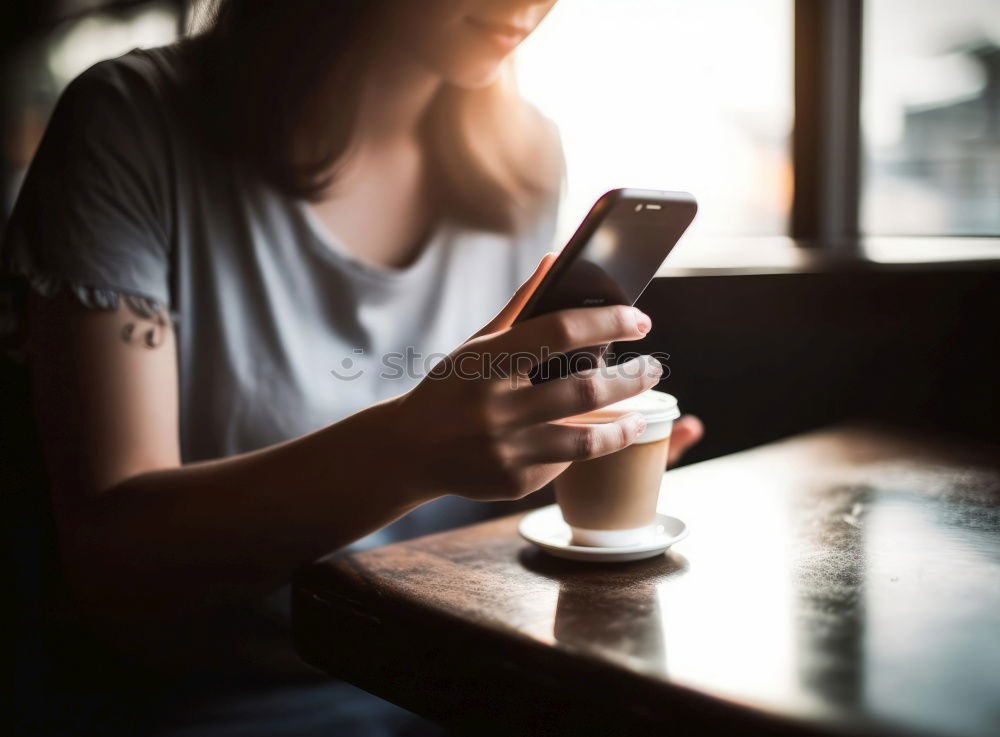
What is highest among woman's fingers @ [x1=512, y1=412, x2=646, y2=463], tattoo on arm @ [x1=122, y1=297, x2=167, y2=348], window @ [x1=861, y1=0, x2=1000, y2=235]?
window @ [x1=861, y1=0, x2=1000, y2=235]

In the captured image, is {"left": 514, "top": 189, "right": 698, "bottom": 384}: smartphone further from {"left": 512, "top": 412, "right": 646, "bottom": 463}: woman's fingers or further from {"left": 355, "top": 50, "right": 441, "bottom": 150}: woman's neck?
{"left": 355, "top": 50, "right": 441, "bottom": 150}: woman's neck

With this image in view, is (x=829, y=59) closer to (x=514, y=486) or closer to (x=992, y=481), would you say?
(x=992, y=481)

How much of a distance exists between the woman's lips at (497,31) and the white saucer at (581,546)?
0.63m

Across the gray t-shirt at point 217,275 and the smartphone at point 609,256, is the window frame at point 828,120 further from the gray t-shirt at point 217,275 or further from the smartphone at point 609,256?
A: the smartphone at point 609,256

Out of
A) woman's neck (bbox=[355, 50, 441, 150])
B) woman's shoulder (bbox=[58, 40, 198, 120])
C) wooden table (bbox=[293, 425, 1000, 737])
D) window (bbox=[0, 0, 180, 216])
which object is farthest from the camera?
window (bbox=[0, 0, 180, 216])

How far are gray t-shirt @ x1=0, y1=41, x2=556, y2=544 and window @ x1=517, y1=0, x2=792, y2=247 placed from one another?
972mm

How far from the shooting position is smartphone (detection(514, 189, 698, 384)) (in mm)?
681

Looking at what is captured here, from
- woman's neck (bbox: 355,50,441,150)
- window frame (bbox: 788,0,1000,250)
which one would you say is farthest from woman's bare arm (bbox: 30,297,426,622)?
window frame (bbox: 788,0,1000,250)

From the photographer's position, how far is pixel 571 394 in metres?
0.73

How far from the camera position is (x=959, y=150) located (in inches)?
71.2

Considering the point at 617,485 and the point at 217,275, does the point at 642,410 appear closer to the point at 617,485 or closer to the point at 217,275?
the point at 617,485

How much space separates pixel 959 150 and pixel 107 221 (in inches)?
69.4

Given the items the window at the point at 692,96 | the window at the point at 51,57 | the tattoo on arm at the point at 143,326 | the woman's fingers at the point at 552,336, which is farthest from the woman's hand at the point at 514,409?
the window at the point at 51,57

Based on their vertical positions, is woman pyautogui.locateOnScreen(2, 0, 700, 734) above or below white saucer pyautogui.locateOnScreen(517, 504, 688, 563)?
above
